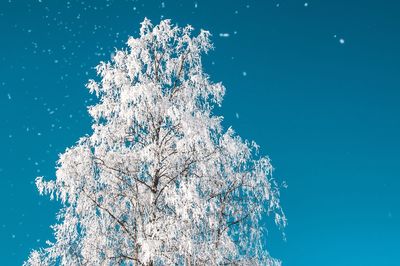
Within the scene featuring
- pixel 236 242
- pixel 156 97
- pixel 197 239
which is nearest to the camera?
pixel 197 239

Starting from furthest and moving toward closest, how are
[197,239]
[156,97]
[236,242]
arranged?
[236,242]
[156,97]
[197,239]

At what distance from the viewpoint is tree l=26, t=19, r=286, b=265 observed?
9219 mm

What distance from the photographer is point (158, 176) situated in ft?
32.8

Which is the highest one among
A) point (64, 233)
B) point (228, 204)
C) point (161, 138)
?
point (161, 138)

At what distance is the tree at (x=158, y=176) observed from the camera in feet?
30.2

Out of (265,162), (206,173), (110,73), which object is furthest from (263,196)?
(110,73)

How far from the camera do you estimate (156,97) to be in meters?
10.0

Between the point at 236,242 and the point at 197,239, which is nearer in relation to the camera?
the point at 197,239

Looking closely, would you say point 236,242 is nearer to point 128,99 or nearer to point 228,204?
point 228,204

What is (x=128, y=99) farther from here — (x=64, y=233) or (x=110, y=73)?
(x=64, y=233)

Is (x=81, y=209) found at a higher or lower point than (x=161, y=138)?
lower

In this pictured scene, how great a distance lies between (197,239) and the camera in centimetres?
930

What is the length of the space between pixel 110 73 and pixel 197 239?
3.96 metres

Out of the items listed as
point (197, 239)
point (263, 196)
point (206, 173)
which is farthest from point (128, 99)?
point (263, 196)
